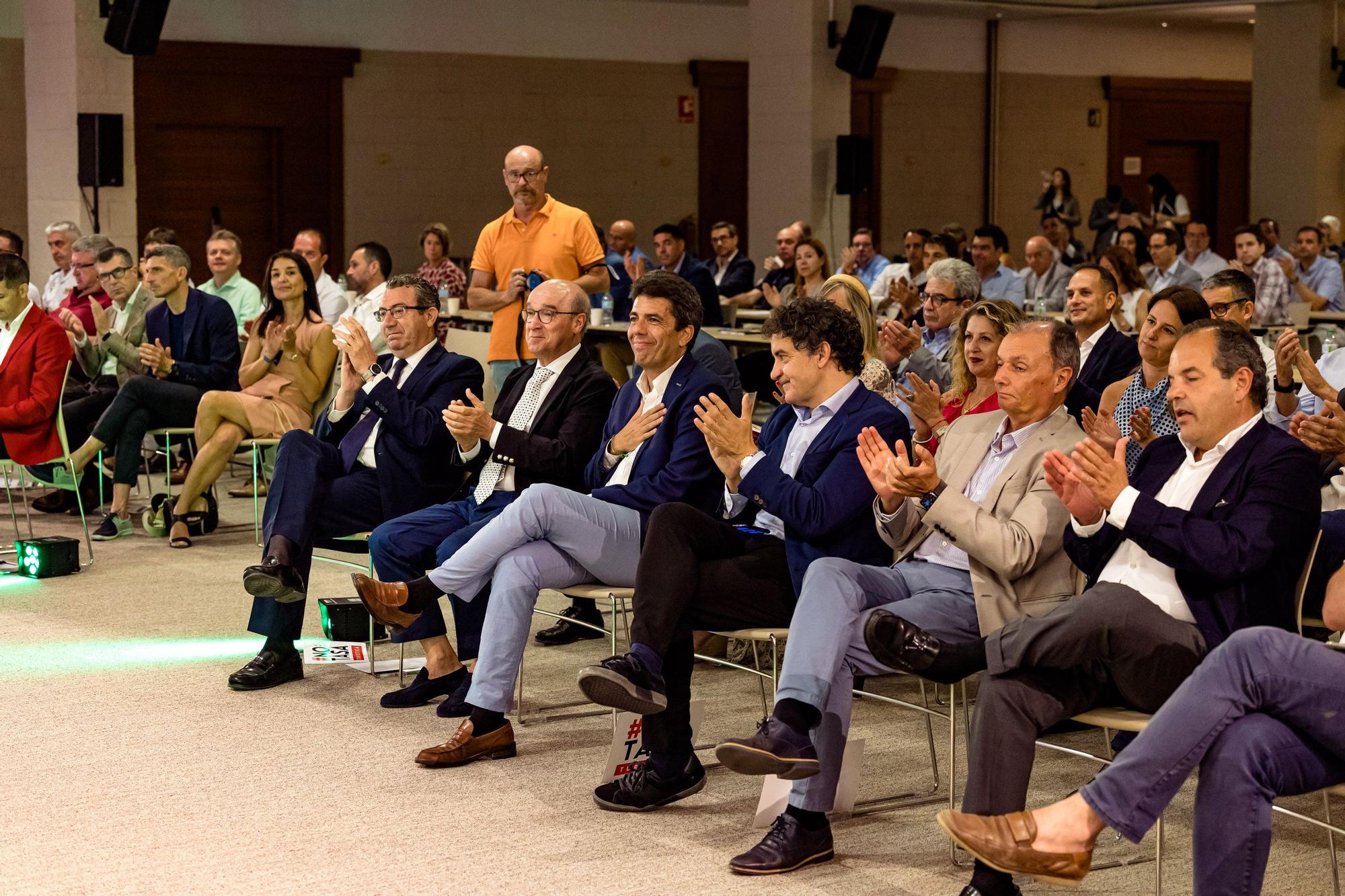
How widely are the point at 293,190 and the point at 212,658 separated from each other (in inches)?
376

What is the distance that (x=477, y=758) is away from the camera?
12.7ft

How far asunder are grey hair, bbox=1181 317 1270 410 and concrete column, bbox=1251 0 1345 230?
13.1 m

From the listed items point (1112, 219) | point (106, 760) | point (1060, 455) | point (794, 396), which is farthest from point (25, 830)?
point (1112, 219)

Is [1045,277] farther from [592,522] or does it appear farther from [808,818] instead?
[808,818]

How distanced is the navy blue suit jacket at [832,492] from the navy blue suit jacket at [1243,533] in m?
0.67

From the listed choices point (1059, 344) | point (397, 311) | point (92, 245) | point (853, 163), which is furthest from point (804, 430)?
point (853, 163)

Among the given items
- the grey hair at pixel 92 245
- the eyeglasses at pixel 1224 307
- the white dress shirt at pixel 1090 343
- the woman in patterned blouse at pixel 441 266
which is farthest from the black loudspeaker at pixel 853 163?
the eyeglasses at pixel 1224 307

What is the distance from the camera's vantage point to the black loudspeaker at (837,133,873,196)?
491 inches

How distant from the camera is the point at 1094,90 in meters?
17.3

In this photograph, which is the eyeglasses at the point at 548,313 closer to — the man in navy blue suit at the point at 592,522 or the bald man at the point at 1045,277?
the man in navy blue suit at the point at 592,522

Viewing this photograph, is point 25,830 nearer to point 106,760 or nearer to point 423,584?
point 106,760

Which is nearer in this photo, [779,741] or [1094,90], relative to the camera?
[779,741]

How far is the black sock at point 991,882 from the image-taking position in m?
2.86

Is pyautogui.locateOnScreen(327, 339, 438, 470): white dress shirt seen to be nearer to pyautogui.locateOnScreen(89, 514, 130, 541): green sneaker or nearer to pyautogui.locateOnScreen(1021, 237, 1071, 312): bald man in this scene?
pyautogui.locateOnScreen(89, 514, 130, 541): green sneaker
